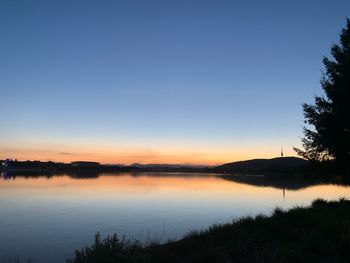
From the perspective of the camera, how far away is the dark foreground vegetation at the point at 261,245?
8985 millimetres

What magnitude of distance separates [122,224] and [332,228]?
717 inches

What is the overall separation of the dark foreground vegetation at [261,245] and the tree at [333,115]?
5.74 m

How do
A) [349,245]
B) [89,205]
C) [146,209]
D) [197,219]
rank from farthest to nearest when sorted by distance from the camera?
1. [89,205]
2. [146,209]
3. [197,219]
4. [349,245]

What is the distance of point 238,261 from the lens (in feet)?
36.2

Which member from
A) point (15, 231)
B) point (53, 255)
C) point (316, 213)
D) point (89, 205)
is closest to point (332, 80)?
point (316, 213)

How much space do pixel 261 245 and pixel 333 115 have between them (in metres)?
15.0

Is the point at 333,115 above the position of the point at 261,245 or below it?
above

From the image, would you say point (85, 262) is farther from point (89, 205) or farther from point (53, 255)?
point (89, 205)

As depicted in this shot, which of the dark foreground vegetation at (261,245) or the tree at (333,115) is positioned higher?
the tree at (333,115)

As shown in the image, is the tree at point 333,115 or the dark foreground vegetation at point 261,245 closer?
the dark foreground vegetation at point 261,245

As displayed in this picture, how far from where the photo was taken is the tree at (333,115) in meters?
24.8

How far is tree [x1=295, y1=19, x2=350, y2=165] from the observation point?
24.8 metres

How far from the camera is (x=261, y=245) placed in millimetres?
13555

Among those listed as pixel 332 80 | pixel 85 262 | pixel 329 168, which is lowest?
pixel 85 262
